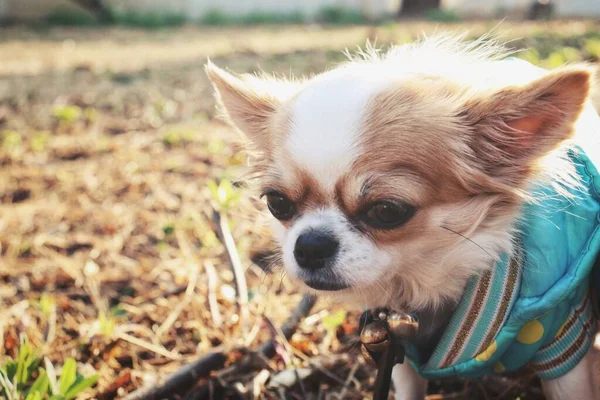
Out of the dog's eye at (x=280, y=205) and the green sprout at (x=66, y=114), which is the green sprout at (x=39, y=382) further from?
the green sprout at (x=66, y=114)

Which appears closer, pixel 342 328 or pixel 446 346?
pixel 446 346

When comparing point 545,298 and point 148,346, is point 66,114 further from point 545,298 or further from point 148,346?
point 545,298

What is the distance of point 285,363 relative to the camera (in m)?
2.17

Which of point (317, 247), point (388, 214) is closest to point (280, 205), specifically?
point (317, 247)

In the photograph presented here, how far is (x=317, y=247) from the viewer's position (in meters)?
1.65

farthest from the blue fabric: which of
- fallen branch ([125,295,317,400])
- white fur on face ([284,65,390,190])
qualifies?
fallen branch ([125,295,317,400])

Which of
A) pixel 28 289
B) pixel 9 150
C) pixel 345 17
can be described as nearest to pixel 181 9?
pixel 345 17

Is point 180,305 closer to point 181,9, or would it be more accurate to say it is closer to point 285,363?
point 285,363

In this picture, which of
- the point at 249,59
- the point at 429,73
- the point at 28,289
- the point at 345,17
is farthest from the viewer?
the point at 345,17

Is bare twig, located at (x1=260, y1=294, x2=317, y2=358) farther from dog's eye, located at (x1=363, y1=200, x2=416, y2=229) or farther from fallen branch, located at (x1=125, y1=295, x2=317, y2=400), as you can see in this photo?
dog's eye, located at (x1=363, y1=200, x2=416, y2=229)

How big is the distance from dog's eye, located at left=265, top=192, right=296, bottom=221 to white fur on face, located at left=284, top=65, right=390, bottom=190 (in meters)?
0.15

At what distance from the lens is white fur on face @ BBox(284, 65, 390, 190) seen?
1.64m

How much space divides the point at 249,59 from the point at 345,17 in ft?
17.2

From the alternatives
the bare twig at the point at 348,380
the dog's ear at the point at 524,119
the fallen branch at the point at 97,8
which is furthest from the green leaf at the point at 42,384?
the fallen branch at the point at 97,8
